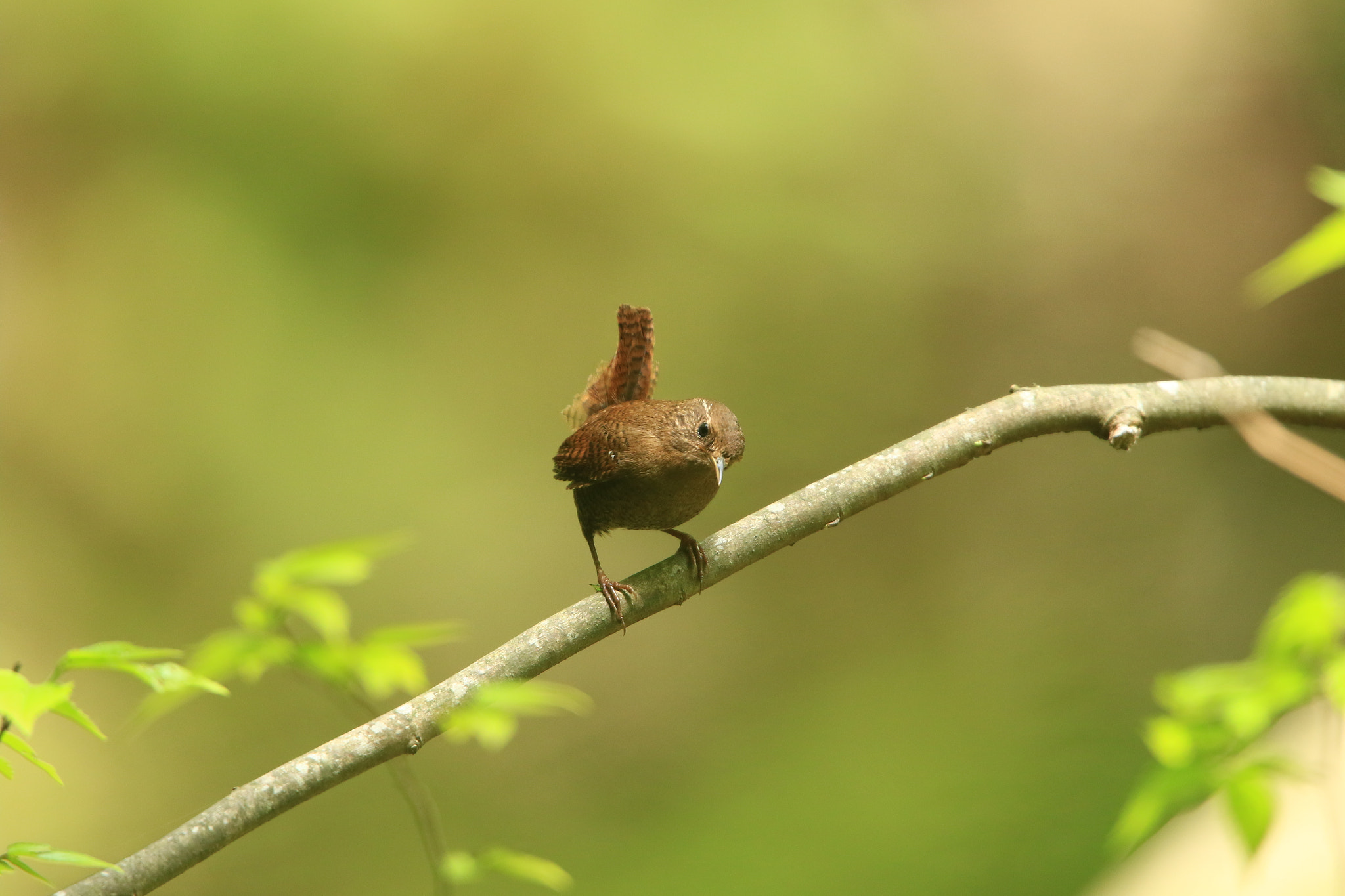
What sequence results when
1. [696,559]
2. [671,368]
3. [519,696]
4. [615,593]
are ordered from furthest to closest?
1. [671,368]
2. [696,559]
3. [615,593]
4. [519,696]

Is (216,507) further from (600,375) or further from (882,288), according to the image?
(882,288)

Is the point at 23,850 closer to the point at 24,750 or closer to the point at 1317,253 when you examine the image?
the point at 24,750

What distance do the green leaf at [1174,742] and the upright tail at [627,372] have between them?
5.12 feet

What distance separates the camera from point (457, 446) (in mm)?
4887

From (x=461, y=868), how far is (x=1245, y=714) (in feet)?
3.93

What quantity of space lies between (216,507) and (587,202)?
226 cm

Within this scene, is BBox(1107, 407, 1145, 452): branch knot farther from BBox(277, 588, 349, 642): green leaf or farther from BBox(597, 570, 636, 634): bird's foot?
BBox(277, 588, 349, 642): green leaf

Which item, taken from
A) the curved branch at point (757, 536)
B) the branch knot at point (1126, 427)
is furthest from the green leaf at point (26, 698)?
the branch knot at point (1126, 427)

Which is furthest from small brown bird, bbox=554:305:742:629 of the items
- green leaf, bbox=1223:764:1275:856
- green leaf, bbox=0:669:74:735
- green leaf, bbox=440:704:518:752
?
green leaf, bbox=0:669:74:735

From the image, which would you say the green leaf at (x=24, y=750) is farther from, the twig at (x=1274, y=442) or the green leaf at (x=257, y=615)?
the twig at (x=1274, y=442)

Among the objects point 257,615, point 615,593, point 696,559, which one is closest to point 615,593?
point 615,593

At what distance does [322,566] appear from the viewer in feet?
4.79

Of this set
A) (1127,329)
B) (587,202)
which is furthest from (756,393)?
(1127,329)

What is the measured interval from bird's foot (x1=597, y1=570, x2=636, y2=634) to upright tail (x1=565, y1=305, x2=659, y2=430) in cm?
78
